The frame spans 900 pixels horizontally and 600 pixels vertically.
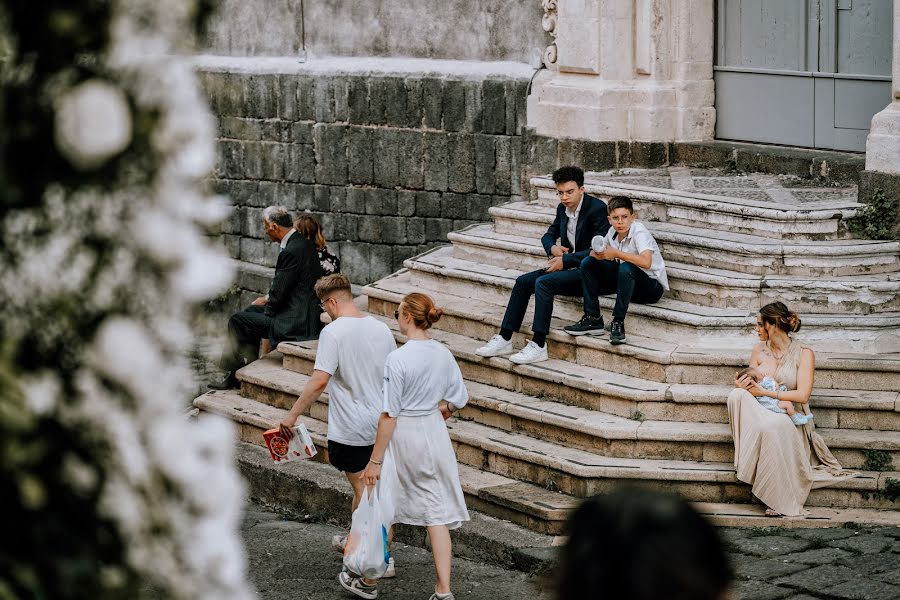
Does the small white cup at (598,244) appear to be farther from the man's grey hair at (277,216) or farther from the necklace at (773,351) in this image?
the man's grey hair at (277,216)

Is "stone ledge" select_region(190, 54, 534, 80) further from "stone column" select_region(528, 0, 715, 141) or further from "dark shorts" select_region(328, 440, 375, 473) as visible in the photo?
"dark shorts" select_region(328, 440, 375, 473)

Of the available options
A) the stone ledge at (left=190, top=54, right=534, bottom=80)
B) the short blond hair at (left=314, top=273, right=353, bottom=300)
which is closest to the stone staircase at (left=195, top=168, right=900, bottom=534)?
the short blond hair at (left=314, top=273, right=353, bottom=300)

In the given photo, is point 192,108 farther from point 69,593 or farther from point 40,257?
point 69,593

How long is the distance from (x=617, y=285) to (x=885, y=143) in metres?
2.33

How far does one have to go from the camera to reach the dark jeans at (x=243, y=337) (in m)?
11.2

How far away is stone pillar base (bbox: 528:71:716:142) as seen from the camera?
11828 mm

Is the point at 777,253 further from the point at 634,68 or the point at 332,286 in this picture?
the point at 634,68

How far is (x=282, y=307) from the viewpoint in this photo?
36.1 ft

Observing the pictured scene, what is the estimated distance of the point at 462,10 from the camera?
42.9ft

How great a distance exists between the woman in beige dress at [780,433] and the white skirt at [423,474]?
69.8 inches

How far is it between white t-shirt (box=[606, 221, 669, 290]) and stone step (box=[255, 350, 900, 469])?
0.99 metres

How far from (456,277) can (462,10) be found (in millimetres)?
3406

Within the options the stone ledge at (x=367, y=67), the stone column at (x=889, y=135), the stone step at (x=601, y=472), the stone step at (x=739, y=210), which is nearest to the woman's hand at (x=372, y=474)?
the stone step at (x=601, y=472)

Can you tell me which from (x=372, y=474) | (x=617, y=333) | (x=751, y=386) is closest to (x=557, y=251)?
(x=617, y=333)
